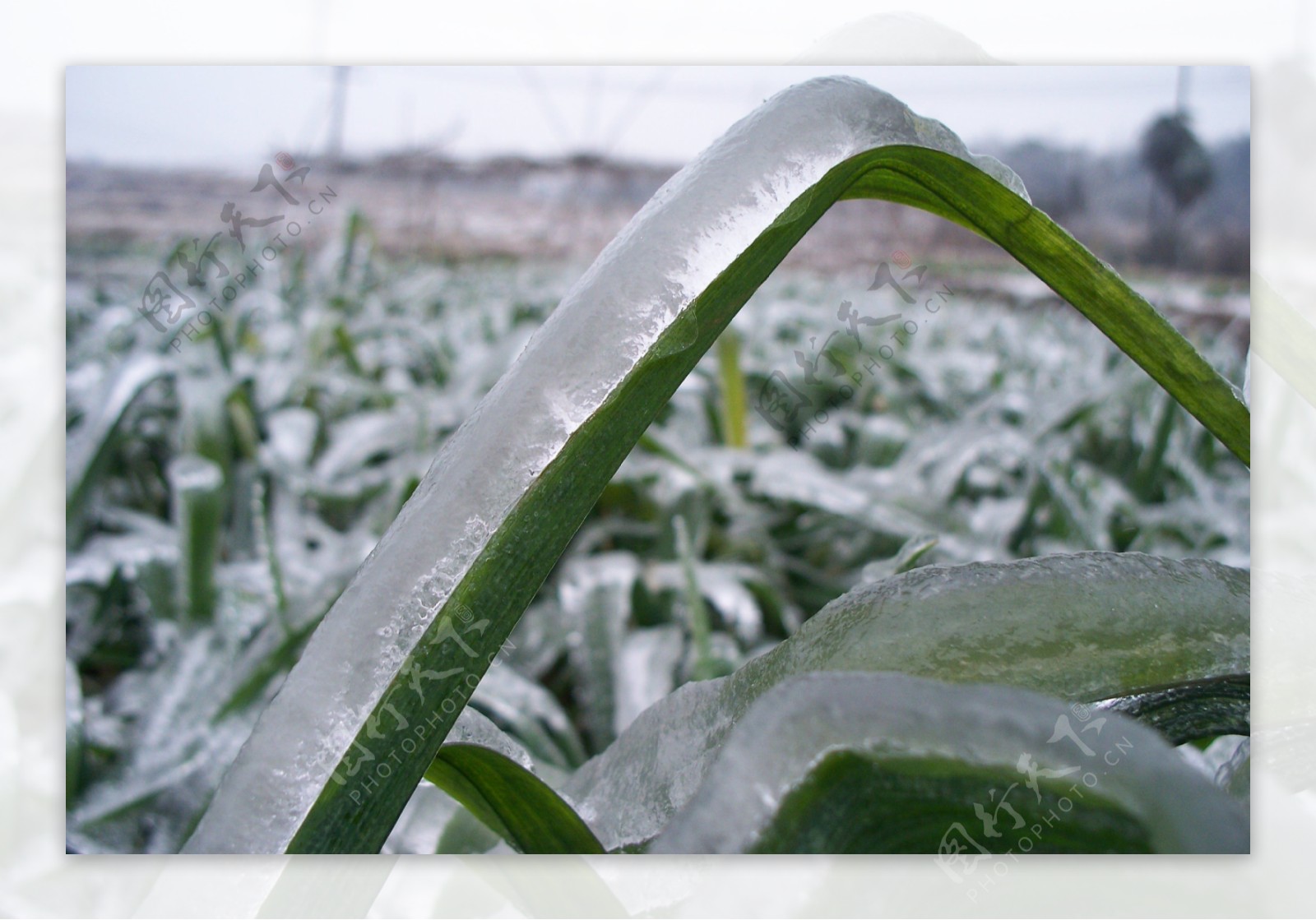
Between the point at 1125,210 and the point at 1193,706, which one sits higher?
the point at 1125,210

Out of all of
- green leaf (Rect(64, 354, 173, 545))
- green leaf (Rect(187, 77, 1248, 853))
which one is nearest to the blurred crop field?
green leaf (Rect(64, 354, 173, 545))

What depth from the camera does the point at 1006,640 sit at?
0.63 feet

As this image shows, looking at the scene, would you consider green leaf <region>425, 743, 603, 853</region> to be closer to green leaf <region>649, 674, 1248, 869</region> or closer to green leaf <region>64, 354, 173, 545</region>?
green leaf <region>649, 674, 1248, 869</region>

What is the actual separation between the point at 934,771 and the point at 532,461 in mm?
79

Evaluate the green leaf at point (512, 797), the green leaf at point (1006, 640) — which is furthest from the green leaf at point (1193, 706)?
the green leaf at point (512, 797)

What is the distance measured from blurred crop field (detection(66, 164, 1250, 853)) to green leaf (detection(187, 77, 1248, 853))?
11cm

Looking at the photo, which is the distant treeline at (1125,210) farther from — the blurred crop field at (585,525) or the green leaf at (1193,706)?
the green leaf at (1193,706)

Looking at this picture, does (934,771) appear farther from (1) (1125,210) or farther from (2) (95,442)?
(1) (1125,210)

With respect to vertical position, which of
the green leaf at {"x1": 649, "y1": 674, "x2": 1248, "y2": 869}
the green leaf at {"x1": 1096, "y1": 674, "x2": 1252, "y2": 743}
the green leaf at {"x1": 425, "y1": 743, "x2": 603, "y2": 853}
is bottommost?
the green leaf at {"x1": 425, "y1": 743, "x2": 603, "y2": 853}

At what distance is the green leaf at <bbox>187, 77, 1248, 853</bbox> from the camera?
0.49 ft

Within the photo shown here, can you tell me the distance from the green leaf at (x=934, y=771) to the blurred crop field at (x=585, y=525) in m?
0.13

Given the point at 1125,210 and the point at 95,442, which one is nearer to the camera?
the point at 95,442

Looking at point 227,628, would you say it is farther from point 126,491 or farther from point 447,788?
point 447,788

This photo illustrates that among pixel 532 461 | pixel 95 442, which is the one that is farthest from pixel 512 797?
pixel 95 442
